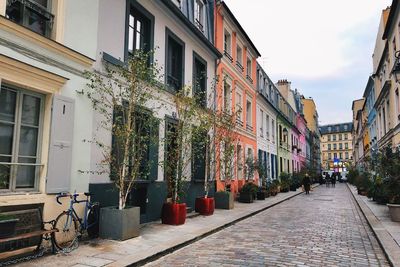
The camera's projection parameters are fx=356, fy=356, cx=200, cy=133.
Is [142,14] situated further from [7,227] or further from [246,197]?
[246,197]

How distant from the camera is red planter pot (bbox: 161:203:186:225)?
9.92 meters

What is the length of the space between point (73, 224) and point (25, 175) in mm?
1395

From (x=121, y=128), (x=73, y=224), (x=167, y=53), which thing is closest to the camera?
(x=73, y=224)

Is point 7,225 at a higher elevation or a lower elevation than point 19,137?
lower

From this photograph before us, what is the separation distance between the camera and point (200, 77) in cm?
1491

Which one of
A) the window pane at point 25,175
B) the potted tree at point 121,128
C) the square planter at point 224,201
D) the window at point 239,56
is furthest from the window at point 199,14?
the window pane at point 25,175

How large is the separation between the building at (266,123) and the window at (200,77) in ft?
30.3

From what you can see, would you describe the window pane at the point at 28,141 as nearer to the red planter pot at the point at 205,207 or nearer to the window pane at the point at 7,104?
the window pane at the point at 7,104

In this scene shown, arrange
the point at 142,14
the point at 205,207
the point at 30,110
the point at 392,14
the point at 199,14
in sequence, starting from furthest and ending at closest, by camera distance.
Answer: the point at 392,14 < the point at 199,14 < the point at 205,207 < the point at 142,14 < the point at 30,110

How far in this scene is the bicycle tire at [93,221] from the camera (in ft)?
25.3

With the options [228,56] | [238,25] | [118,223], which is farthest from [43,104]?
[238,25]

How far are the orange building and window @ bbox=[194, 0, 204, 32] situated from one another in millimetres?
1295

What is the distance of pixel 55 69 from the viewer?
23.3 ft

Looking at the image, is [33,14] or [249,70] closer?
[33,14]
